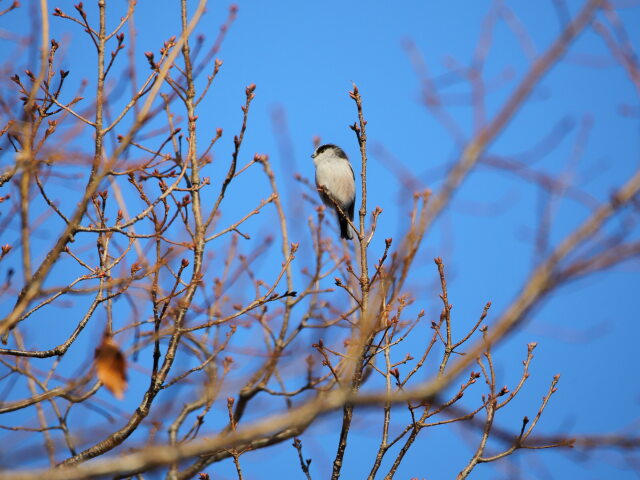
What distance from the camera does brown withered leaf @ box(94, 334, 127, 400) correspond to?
2041 mm

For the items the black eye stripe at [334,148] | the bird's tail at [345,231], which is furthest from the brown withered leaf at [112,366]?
the black eye stripe at [334,148]

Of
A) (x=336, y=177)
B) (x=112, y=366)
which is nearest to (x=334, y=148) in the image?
(x=336, y=177)

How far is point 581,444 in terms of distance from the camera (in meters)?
1.29

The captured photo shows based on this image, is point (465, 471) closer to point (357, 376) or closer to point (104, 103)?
point (357, 376)

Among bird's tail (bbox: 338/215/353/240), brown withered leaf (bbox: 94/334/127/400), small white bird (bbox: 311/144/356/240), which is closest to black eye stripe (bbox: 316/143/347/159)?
small white bird (bbox: 311/144/356/240)

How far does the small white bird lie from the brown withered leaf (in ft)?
20.4

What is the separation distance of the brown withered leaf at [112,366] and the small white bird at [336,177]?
20.4 ft

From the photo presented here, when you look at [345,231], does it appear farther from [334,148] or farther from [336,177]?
[334,148]

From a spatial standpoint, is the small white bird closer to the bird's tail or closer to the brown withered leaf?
the bird's tail

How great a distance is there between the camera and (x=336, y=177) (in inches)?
329

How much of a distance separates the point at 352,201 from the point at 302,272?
11.0 feet

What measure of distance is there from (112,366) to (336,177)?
649cm

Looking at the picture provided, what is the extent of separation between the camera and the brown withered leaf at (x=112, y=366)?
204cm

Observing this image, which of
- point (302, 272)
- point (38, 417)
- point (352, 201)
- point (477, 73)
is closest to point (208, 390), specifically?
point (38, 417)
